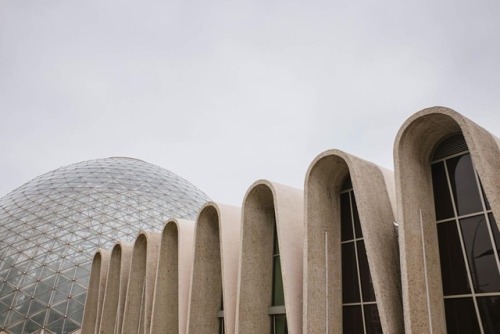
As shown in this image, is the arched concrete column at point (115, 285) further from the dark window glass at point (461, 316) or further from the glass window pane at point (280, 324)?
the dark window glass at point (461, 316)

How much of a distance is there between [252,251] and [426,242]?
7311 millimetres

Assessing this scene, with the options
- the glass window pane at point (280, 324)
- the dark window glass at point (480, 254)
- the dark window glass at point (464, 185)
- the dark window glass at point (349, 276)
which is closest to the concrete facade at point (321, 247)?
the dark window glass at point (349, 276)

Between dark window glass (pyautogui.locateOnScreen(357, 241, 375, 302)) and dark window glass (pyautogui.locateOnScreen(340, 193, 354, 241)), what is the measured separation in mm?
586

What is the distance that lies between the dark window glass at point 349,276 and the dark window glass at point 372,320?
55cm

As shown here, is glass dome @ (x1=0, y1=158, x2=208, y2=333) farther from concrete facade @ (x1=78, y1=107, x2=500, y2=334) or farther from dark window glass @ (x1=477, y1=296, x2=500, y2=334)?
dark window glass @ (x1=477, y1=296, x2=500, y2=334)

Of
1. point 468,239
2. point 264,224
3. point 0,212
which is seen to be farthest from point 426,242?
point 0,212

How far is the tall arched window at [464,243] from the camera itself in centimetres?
992

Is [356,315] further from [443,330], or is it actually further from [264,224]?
[264,224]

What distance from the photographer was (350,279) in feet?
43.7

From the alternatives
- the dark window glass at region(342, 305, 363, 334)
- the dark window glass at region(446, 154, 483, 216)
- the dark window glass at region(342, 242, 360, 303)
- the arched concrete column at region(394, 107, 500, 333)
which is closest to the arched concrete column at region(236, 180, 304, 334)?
the dark window glass at region(342, 305, 363, 334)

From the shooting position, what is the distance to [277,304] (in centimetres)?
1606

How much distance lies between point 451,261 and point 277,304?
23.7 feet

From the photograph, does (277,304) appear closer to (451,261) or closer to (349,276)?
(349,276)

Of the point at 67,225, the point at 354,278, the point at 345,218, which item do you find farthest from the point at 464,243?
the point at 67,225
